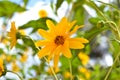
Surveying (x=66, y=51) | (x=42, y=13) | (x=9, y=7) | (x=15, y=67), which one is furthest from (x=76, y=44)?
(x=15, y=67)

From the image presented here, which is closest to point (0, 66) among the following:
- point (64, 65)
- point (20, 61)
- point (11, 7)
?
point (64, 65)

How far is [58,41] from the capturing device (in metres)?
0.63

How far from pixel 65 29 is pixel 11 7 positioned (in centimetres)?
66

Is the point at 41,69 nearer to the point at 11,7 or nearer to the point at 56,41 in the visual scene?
the point at 11,7

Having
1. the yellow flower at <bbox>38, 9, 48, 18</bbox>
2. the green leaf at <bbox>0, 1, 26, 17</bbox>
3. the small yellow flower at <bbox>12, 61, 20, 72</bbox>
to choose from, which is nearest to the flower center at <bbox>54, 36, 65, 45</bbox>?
the green leaf at <bbox>0, 1, 26, 17</bbox>

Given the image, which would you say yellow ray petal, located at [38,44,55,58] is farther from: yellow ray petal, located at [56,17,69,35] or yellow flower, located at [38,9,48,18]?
yellow flower, located at [38,9,48,18]

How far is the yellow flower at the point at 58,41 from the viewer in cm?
59

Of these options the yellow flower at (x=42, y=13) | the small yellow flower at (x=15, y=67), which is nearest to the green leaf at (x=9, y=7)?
the yellow flower at (x=42, y=13)

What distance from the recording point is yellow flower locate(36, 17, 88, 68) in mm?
593

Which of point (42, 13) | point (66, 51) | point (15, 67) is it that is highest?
point (42, 13)

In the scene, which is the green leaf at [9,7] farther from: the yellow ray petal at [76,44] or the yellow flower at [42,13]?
the yellow ray petal at [76,44]

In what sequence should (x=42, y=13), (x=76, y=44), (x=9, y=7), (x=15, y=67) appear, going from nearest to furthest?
(x=76, y=44), (x=9, y=7), (x=42, y=13), (x=15, y=67)

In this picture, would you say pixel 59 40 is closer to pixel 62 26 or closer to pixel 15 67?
pixel 62 26

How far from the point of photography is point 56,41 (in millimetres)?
632
